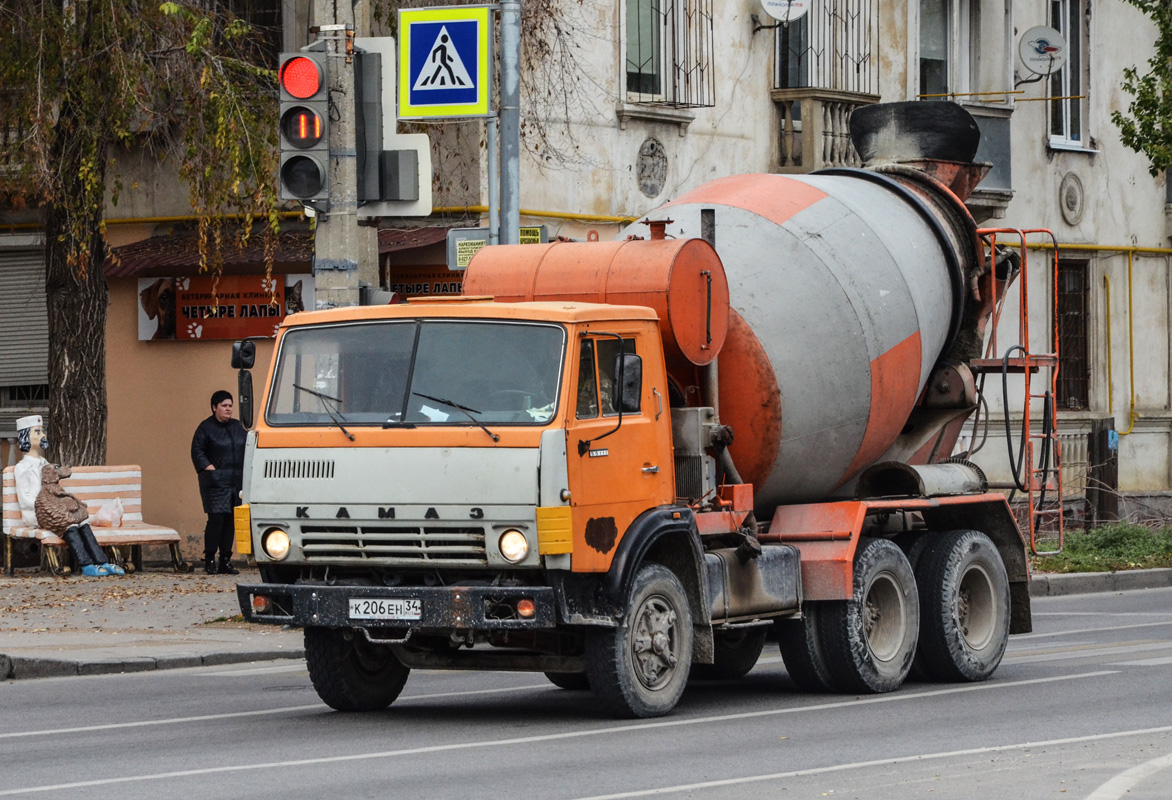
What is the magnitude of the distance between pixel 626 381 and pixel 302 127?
3.83 metres

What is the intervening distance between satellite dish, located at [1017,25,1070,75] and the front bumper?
64.1 feet

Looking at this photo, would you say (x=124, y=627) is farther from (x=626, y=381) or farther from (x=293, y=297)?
(x=626, y=381)

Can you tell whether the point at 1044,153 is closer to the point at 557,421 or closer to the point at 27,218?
the point at 27,218

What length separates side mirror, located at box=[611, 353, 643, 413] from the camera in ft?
33.8

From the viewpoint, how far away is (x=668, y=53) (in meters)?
23.4

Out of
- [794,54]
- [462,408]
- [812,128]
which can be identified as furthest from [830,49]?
[462,408]

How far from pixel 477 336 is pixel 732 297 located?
1.94 meters

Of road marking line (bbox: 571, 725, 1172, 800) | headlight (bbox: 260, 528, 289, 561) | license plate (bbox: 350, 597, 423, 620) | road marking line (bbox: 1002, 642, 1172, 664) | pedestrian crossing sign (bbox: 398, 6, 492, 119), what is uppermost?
pedestrian crossing sign (bbox: 398, 6, 492, 119)

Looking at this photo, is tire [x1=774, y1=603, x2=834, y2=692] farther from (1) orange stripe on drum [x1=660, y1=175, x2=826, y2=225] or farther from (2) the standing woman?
(2) the standing woman

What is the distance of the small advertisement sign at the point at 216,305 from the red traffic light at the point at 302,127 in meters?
8.62

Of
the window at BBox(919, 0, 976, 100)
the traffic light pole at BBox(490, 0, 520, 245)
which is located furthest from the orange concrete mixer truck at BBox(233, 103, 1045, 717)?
the window at BBox(919, 0, 976, 100)

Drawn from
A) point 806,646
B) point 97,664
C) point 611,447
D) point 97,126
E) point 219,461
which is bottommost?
point 97,664

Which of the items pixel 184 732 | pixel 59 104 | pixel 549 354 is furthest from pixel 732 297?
pixel 59 104

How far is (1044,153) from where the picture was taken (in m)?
28.9
